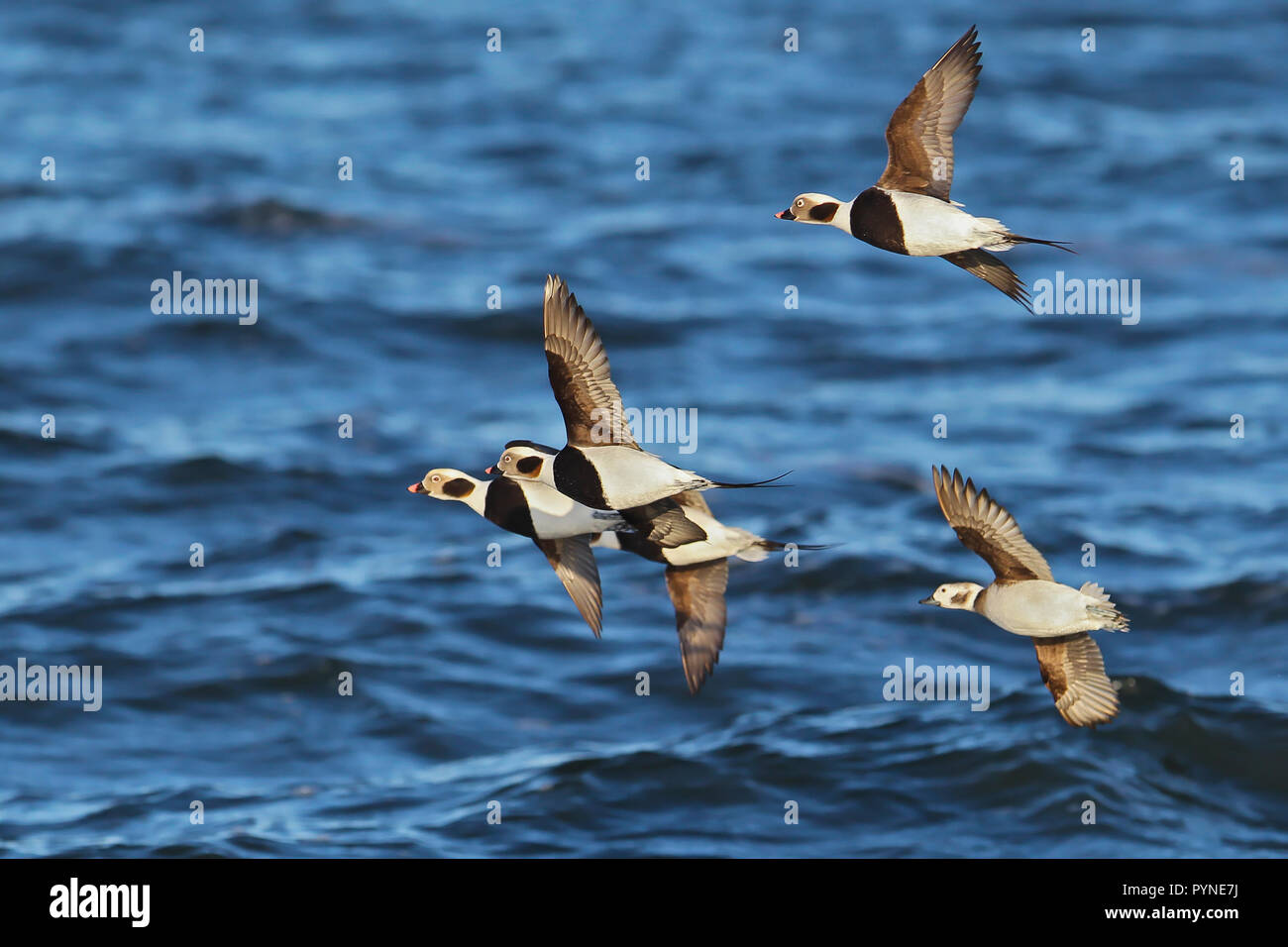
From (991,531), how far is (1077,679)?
956 mm

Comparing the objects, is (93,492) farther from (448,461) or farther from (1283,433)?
(1283,433)

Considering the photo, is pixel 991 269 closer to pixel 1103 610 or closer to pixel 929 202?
pixel 929 202

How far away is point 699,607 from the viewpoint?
29.6 ft

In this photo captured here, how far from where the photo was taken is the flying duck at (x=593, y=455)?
7191mm

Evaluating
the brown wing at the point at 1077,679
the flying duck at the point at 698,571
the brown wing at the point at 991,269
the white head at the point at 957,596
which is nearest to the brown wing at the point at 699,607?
the flying duck at the point at 698,571

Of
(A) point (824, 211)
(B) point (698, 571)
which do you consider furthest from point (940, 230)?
(B) point (698, 571)

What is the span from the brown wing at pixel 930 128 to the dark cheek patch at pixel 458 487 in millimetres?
2320

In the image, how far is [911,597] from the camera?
26.4 meters

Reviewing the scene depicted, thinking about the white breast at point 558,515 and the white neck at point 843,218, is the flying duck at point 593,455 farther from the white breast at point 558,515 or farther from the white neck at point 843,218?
the white neck at point 843,218

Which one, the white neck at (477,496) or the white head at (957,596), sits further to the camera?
the white neck at (477,496)

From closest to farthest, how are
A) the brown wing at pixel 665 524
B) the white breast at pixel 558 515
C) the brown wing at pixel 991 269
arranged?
the brown wing at pixel 991 269 < the brown wing at pixel 665 524 < the white breast at pixel 558 515

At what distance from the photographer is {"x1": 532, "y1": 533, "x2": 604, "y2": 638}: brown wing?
805 centimetres

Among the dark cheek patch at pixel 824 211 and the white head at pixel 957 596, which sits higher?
the dark cheek patch at pixel 824 211

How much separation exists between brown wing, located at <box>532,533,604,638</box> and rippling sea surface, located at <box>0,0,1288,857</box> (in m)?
11.9
